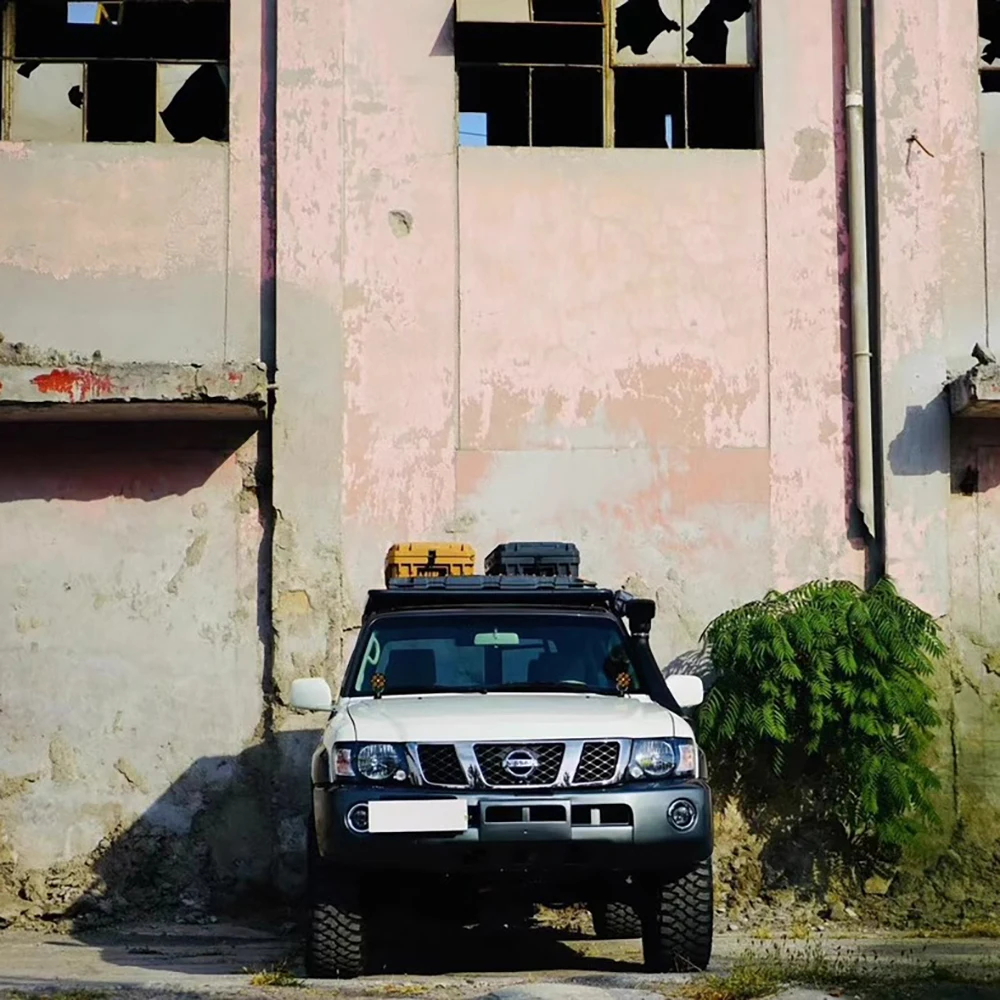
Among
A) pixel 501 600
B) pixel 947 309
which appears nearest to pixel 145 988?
pixel 501 600

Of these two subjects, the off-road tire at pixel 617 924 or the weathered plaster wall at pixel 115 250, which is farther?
the weathered plaster wall at pixel 115 250

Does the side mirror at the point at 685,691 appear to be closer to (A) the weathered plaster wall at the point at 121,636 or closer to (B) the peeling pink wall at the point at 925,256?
(B) the peeling pink wall at the point at 925,256

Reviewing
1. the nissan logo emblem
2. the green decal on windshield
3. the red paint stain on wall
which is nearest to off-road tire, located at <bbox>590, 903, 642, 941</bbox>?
the green decal on windshield

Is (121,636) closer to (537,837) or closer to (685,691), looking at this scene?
(685,691)

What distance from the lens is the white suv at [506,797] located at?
8.02 meters

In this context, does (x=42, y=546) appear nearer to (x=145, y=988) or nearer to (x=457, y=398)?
(x=457, y=398)

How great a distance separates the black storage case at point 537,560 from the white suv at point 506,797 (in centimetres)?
167

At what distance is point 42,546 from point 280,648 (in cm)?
187

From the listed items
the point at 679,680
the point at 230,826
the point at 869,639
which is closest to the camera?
the point at 679,680

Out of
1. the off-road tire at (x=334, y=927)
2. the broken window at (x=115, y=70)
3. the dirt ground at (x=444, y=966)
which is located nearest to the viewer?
the dirt ground at (x=444, y=966)

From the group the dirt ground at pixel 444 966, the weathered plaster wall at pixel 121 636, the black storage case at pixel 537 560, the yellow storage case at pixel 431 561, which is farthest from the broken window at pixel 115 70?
the dirt ground at pixel 444 966

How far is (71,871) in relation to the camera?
12.2 metres

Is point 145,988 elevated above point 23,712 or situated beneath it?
situated beneath

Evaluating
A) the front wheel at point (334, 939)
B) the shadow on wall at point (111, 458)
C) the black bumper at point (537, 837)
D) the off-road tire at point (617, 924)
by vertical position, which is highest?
the shadow on wall at point (111, 458)
